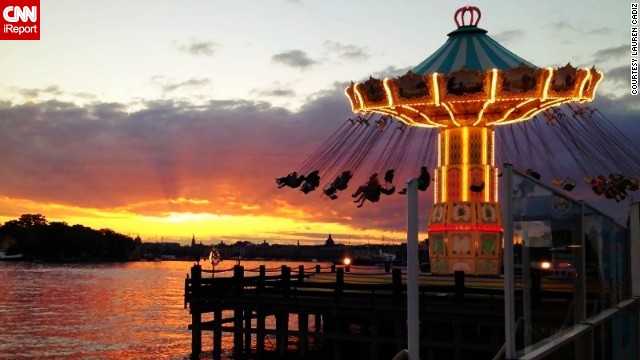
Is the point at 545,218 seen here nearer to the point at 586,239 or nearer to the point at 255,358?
the point at 586,239

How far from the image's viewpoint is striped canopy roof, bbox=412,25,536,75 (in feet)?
93.7

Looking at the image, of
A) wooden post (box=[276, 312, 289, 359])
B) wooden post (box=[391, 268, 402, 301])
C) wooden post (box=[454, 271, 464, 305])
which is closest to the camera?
wooden post (box=[454, 271, 464, 305])

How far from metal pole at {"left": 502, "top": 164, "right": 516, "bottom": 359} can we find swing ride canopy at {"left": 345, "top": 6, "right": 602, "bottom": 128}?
75.6 ft

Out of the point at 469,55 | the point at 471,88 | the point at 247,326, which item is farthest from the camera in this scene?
the point at 469,55

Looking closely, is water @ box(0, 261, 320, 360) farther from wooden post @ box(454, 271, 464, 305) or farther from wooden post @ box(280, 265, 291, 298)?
wooden post @ box(454, 271, 464, 305)

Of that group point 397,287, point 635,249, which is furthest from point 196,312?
point 635,249

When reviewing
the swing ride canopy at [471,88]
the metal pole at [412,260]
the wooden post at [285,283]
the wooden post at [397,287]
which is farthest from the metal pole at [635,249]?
the swing ride canopy at [471,88]

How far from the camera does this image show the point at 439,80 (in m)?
27.1

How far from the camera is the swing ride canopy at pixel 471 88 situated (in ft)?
87.7

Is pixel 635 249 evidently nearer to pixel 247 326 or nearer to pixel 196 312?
pixel 196 312

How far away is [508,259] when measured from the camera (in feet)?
14.0

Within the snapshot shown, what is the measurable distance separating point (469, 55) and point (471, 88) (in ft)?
9.14

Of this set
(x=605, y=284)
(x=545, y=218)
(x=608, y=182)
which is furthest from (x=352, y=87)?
(x=545, y=218)

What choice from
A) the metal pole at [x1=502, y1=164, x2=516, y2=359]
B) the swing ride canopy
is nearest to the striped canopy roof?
the swing ride canopy
